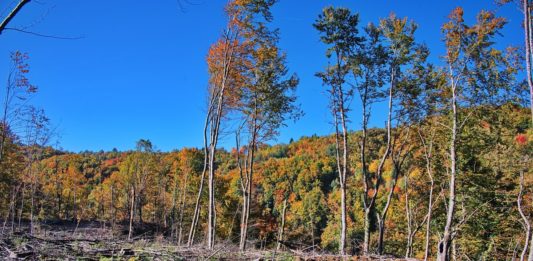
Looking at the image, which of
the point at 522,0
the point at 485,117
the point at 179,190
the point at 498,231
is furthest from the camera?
the point at 179,190

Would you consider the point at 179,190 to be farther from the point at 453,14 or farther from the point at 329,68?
the point at 453,14

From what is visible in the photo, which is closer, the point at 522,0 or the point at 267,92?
the point at 522,0

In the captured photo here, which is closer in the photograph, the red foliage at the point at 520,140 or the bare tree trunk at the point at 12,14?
the bare tree trunk at the point at 12,14

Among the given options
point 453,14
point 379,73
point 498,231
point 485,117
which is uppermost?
point 453,14

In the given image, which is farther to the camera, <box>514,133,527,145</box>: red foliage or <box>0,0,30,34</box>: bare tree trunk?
<box>514,133,527,145</box>: red foliage

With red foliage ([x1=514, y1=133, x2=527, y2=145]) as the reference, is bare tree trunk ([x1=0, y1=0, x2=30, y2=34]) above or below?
below

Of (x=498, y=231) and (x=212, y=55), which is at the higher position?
(x=212, y=55)

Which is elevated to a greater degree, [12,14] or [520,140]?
[520,140]

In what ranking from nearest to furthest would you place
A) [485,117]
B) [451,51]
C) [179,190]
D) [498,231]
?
[451,51] < [485,117] < [498,231] < [179,190]

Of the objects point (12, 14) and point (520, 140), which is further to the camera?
point (520, 140)

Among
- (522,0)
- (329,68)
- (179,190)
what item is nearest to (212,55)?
(329,68)

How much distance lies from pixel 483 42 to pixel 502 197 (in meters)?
10.9

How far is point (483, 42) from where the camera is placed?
1407cm

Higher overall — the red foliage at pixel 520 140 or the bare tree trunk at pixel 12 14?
the red foliage at pixel 520 140
